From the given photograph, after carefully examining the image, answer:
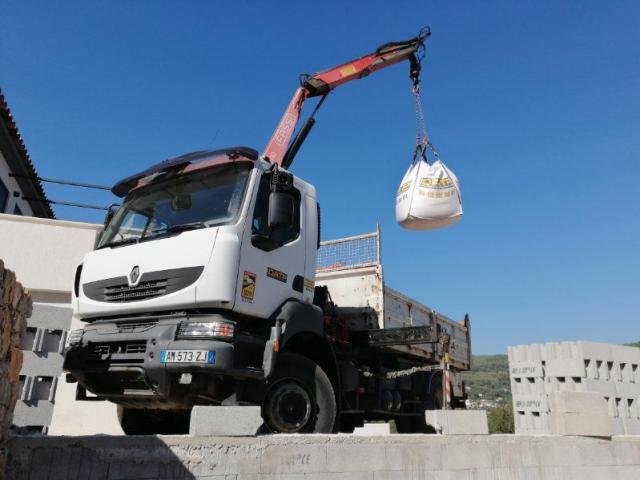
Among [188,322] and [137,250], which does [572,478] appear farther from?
[137,250]

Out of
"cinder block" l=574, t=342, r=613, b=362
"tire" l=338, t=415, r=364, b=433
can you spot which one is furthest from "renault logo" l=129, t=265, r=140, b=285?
"cinder block" l=574, t=342, r=613, b=362

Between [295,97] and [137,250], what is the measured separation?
4939 mm

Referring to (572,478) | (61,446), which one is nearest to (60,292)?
(61,446)

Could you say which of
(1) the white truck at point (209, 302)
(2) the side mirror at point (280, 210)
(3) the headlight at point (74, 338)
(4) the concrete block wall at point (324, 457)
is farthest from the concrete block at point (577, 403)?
(3) the headlight at point (74, 338)

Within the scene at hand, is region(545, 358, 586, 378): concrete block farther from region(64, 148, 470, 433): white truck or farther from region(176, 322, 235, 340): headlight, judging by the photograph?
region(176, 322, 235, 340): headlight

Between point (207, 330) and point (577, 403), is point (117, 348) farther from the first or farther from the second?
point (577, 403)

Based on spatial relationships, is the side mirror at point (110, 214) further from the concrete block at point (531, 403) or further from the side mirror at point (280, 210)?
the concrete block at point (531, 403)

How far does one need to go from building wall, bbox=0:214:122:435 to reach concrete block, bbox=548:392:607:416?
223 inches

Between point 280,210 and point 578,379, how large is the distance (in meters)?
7.66

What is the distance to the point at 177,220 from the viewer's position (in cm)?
503

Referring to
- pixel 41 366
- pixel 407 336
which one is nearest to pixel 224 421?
pixel 407 336

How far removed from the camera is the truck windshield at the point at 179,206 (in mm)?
4836

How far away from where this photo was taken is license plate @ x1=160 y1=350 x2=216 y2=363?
4.10 m

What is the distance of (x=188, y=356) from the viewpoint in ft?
13.5
